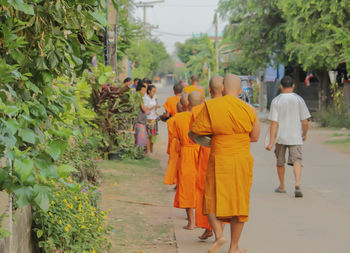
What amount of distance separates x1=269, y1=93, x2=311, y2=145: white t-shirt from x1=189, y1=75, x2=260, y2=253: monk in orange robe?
349 centimetres

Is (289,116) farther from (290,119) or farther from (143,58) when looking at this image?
(143,58)

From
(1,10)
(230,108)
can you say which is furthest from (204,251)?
(1,10)

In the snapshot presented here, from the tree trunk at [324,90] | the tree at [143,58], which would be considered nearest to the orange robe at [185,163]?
the tree trunk at [324,90]

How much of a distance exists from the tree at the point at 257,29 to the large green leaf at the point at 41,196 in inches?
891

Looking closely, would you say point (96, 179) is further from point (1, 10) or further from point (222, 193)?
point (1, 10)

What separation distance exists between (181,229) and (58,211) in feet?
7.88

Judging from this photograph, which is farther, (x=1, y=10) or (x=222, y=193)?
(x=222, y=193)

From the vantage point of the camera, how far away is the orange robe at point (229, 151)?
5.65m

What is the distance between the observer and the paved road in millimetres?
6281

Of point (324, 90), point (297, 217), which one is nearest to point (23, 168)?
point (297, 217)

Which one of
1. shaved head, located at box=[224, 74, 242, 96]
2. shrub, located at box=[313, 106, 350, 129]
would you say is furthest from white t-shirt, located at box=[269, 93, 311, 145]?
shrub, located at box=[313, 106, 350, 129]

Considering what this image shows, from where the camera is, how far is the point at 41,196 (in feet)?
9.04

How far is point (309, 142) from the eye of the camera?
1739 cm

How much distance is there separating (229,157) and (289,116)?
370 centimetres
